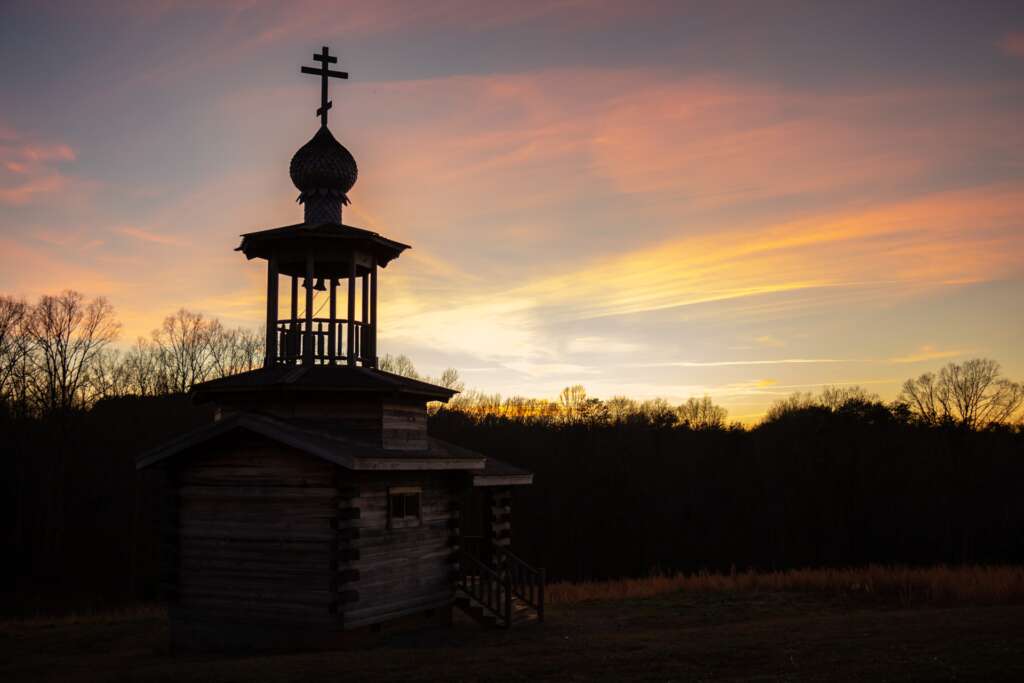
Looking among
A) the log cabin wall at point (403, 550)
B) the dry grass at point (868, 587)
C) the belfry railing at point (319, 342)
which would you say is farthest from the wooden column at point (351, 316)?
the dry grass at point (868, 587)

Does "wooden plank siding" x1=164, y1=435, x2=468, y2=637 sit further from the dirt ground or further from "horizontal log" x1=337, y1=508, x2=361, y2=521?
the dirt ground

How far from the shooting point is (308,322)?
21812 mm

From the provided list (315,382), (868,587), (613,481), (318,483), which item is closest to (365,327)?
(315,382)

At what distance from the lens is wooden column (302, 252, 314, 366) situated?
21547 mm

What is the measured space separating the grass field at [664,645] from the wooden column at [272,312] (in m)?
6.98

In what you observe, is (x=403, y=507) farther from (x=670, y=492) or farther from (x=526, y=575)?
(x=670, y=492)

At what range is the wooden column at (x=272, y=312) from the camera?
21752mm

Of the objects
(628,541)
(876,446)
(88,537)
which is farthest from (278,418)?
(876,446)

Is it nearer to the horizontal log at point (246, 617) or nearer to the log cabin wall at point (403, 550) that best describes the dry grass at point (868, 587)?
the log cabin wall at point (403, 550)

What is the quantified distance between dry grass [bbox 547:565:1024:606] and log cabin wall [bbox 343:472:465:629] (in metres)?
8.79

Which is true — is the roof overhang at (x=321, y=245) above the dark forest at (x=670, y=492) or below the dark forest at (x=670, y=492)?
above

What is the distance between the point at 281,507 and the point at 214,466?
6.36 feet

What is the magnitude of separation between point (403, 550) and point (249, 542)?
349cm

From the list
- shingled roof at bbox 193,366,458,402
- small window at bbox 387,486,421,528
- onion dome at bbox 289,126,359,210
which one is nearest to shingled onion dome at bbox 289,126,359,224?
onion dome at bbox 289,126,359,210
